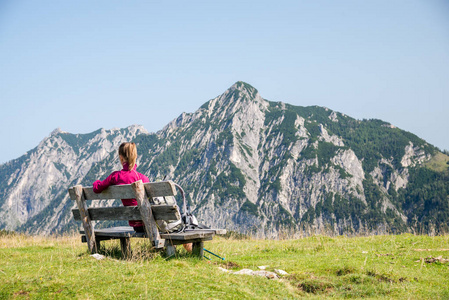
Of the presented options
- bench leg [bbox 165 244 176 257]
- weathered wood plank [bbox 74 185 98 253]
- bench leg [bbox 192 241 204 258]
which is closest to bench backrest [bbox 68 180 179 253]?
weathered wood plank [bbox 74 185 98 253]

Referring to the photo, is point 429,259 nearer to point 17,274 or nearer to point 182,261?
point 182,261

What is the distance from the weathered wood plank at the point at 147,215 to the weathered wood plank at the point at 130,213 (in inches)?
4.7

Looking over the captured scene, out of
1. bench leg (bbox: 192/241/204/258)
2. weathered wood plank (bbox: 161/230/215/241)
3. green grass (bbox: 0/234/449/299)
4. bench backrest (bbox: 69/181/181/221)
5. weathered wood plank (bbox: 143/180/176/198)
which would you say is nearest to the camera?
green grass (bbox: 0/234/449/299)

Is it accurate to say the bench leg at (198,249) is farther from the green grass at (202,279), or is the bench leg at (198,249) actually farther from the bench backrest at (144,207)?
the bench backrest at (144,207)

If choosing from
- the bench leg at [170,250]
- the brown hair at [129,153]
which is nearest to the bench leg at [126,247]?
the bench leg at [170,250]

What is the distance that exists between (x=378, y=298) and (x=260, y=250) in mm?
6943

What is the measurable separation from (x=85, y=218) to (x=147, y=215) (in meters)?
2.22

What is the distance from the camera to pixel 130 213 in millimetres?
7934

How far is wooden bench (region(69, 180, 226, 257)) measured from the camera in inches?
294

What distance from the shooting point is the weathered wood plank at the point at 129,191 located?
7.20 m

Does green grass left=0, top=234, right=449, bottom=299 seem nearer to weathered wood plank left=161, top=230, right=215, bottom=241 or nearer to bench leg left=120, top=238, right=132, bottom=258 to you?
bench leg left=120, top=238, right=132, bottom=258

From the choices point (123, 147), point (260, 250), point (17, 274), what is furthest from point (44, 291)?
point (260, 250)

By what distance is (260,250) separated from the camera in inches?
526

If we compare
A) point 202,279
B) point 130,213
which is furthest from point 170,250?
point 202,279
